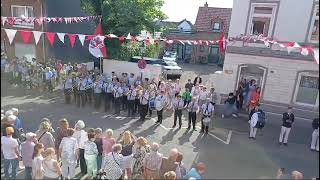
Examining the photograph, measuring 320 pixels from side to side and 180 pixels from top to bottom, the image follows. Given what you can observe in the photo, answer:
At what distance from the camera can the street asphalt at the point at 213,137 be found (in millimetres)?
6938

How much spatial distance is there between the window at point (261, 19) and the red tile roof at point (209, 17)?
18.8 meters

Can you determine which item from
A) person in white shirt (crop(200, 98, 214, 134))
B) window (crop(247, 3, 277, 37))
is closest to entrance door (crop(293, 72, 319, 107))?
person in white shirt (crop(200, 98, 214, 134))

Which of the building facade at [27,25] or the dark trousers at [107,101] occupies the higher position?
the building facade at [27,25]

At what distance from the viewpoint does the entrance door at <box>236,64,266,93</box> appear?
46.2 ft

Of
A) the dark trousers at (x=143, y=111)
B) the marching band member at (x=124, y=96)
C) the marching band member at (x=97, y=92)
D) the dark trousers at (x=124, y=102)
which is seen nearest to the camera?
the dark trousers at (x=143, y=111)

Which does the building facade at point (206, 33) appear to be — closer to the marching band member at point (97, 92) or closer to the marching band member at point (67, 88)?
the marching band member at point (97, 92)

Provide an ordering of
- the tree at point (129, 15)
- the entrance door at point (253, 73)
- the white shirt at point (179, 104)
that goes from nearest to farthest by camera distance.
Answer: the white shirt at point (179, 104) → the entrance door at point (253, 73) → the tree at point (129, 15)

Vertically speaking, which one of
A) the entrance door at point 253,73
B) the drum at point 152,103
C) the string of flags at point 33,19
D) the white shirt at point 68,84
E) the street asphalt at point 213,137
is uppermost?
the string of flags at point 33,19

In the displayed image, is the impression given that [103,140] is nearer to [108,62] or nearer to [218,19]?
[108,62]

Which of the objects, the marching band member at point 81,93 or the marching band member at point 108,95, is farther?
the marching band member at point 81,93

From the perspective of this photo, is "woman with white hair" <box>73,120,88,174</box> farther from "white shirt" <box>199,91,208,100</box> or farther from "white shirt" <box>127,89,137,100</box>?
"white shirt" <box>199,91,208,100</box>

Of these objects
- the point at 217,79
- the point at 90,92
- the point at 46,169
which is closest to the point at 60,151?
the point at 46,169

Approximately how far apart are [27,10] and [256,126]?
1757cm

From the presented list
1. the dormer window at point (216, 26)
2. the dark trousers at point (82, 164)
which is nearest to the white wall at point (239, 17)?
the dark trousers at point (82, 164)
